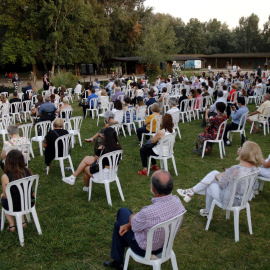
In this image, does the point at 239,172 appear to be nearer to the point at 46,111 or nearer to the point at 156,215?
the point at 156,215

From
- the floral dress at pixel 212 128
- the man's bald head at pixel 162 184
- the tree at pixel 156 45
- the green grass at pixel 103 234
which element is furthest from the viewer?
the tree at pixel 156 45

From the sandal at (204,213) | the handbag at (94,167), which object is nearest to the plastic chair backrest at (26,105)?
the handbag at (94,167)

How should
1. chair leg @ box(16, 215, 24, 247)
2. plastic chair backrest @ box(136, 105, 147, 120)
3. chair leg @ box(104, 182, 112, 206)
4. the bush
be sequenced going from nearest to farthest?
chair leg @ box(16, 215, 24, 247)
chair leg @ box(104, 182, 112, 206)
plastic chair backrest @ box(136, 105, 147, 120)
the bush

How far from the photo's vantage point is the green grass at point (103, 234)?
3143mm

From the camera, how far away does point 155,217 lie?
2471 millimetres

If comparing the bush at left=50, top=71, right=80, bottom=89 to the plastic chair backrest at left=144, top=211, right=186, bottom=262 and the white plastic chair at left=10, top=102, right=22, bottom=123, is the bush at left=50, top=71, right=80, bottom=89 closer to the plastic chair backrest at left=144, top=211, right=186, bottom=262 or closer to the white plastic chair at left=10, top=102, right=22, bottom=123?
the white plastic chair at left=10, top=102, right=22, bottom=123

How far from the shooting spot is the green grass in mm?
3143

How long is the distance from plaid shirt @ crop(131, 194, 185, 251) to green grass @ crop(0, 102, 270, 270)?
0.67 m

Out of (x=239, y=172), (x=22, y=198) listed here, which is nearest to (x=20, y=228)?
(x=22, y=198)

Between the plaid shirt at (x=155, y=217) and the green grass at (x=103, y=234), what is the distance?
67cm

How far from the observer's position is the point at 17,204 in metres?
3.42

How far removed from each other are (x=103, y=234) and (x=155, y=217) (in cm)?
143

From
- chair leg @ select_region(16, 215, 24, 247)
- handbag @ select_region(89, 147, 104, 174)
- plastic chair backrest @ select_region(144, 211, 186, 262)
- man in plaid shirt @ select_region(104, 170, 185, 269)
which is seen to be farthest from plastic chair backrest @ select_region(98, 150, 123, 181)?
plastic chair backrest @ select_region(144, 211, 186, 262)

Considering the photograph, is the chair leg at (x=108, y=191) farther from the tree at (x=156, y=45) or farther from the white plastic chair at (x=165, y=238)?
the tree at (x=156, y=45)
